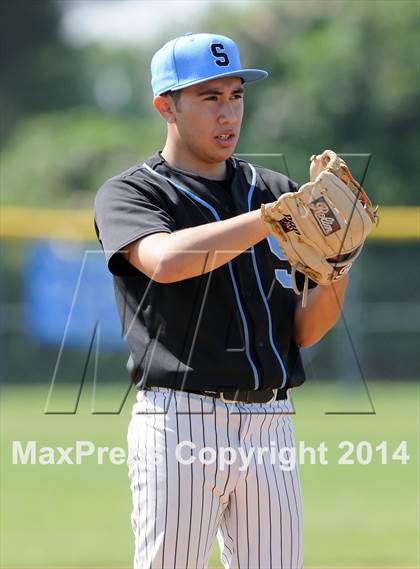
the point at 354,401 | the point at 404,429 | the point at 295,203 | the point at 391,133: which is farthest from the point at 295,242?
the point at 391,133

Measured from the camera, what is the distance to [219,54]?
8.39ft

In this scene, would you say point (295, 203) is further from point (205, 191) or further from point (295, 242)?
point (205, 191)

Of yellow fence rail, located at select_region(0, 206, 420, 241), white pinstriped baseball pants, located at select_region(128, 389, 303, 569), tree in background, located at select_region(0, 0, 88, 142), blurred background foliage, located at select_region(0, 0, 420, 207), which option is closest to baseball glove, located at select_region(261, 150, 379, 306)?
white pinstriped baseball pants, located at select_region(128, 389, 303, 569)

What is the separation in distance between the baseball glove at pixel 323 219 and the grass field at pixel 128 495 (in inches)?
81.5

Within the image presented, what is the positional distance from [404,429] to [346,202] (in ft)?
17.9

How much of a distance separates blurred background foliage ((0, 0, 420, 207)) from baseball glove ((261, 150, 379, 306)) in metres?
8.13

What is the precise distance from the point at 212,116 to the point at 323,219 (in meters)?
0.39

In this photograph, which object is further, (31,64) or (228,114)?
(31,64)

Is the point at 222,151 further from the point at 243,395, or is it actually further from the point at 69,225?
the point at 69,225

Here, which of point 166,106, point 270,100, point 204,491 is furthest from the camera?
point 270,100

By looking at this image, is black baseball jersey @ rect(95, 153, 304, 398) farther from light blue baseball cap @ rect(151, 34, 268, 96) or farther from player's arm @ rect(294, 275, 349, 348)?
light blue baseball cap @ rect(151, 34, 268, 96)

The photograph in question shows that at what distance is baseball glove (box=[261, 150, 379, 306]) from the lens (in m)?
2.33

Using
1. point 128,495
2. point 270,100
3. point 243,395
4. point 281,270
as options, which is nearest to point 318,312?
point 281,270

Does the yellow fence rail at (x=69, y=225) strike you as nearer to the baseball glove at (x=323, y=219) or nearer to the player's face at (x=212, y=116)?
the player's face at (x=212, y=116)
